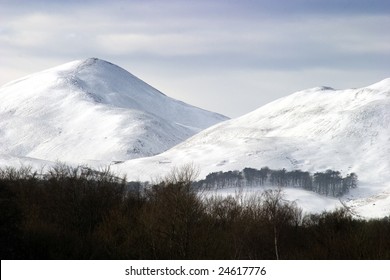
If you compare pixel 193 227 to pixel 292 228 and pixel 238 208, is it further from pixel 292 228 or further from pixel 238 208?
pixel 238 208

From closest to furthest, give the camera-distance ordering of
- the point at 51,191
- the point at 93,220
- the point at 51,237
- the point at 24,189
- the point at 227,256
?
the point at 227,256 → the point at 51,237 → the point at 93,220 → the point at 51,191 → the point at 24,189

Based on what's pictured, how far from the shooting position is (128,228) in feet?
123

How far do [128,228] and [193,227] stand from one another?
657cm

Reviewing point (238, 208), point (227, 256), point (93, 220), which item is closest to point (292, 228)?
point (238, 208)

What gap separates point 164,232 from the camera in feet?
103

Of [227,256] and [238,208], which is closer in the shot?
[227,256]

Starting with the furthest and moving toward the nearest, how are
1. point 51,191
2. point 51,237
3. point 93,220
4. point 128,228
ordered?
point 51,191, point 93,220, point 128,228, point 51,237

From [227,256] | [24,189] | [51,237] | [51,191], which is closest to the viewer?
[227,256]

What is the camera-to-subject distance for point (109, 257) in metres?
32.4

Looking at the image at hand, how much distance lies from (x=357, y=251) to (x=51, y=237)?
15.6 meters

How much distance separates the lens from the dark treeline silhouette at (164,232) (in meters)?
31.0

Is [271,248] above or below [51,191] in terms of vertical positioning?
below

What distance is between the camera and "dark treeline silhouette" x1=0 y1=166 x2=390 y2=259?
31.0 metres

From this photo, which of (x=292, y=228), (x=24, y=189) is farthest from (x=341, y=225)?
(x=24, y=189)
